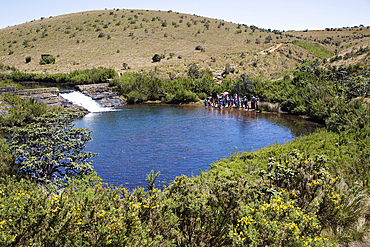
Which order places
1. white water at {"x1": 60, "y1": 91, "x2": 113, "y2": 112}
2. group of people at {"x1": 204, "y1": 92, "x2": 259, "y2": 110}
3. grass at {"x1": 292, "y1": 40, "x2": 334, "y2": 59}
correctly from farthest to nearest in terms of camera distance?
grass at {"x1": 292, "y1": 40, "x2": 334, "y2": 59} < group of people at {"x1": 204, "y1": 92, "x2": 259, "y2": 110} < white water at {"x1": 60, "y1": 91, "x2": 113, "y2": 112}

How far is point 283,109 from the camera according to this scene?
31078 mm

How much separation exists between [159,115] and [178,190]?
22034mm

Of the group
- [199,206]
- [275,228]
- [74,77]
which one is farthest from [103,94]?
[275,228]

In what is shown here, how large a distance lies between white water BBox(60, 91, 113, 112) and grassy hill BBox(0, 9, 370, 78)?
14.7 meters

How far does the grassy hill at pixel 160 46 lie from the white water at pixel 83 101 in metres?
14.7

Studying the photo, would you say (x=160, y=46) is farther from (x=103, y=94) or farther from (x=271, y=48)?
(x=103, y=94)

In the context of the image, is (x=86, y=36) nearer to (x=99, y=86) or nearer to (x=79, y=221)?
(x=99, y=86)

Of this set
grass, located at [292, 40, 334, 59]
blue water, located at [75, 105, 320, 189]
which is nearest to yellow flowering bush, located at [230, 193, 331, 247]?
blue water, located at [75, 105, 320, 189]

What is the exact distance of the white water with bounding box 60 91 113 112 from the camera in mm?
32562

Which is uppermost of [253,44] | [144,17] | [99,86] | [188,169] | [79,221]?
[144,17]

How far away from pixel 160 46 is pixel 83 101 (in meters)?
37.3

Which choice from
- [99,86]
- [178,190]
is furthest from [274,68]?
Result: [178,190]

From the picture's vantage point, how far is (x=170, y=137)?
66.5 feet

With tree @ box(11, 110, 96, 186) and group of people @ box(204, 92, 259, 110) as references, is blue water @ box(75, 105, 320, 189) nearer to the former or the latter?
group of people @ box(204, 92, 259, 110)
